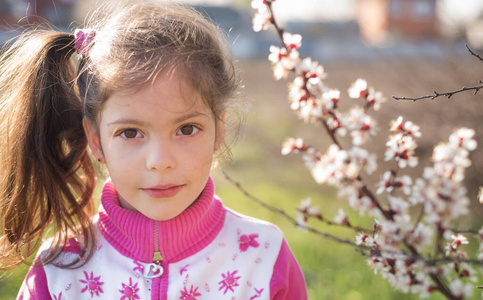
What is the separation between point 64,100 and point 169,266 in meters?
0.66

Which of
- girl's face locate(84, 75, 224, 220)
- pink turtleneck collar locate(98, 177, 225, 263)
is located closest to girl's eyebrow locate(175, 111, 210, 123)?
girl's face locate(84, 75, 224, 220)

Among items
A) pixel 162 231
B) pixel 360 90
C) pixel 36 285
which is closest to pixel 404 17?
pixel 360 90

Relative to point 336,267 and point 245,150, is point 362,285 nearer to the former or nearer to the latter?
point 336,267

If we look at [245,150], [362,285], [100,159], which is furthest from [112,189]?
[245,150]

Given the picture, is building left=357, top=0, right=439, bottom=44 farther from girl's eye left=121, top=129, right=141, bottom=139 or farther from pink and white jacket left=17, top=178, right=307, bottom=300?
girl's eye left=121, top=129, right=141, bottom=139

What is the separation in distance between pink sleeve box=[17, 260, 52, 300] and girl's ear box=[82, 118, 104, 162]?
39cm

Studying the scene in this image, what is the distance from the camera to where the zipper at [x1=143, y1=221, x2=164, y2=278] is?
5.23 feet

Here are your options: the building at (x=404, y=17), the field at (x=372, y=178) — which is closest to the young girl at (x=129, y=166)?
the field at (x=372, y=178)

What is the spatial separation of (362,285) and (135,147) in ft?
6.10

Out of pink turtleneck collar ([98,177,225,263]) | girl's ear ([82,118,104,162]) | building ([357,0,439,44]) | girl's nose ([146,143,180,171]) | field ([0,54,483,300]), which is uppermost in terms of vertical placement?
girl's nose ([146,143,180,171])

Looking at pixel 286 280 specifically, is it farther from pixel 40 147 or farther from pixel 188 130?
pixel 40 147

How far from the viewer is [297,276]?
5.61ft

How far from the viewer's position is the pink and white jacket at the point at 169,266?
161cm

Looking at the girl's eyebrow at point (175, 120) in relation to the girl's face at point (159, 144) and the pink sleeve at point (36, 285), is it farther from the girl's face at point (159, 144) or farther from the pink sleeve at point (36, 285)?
the pink sleeve at point (36, 285)
